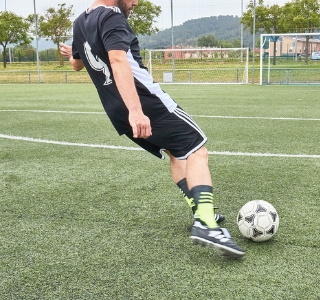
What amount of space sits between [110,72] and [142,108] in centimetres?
30

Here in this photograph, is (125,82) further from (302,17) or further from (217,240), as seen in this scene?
(302,17)

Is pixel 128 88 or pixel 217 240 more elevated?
pixel 128 88

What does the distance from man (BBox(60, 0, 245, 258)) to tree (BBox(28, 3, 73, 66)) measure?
26396 millimetres

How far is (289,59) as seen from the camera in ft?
70.1

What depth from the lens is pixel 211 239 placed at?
8.56 ft

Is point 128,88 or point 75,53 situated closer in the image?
point 128,88

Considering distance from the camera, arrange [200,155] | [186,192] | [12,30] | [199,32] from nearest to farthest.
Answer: [200,155] < [186,192] < [199,32] < [12,30]

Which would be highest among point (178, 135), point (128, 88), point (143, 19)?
point (143, 19)

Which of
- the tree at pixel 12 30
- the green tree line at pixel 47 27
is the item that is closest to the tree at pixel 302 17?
the green tree line at pixel 47 27

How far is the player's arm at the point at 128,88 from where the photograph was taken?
249 centimetres

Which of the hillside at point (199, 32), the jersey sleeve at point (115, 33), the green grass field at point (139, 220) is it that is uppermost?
the hillside at point (199, 32)

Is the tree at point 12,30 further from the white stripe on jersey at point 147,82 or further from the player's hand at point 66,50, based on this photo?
the white stripe on jersey at point 147,82

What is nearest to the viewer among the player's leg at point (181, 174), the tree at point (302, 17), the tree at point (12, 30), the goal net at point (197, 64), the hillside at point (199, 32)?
the player's leg at point (181, 174)

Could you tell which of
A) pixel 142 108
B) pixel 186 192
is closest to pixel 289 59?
pixel 186 192
